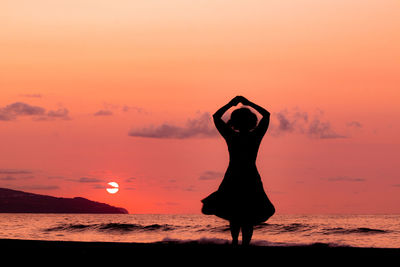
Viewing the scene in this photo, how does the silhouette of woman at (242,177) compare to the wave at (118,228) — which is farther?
the wave at (118,228)

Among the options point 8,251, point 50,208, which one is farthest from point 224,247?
point 50,208

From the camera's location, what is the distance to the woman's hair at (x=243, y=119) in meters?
7.23

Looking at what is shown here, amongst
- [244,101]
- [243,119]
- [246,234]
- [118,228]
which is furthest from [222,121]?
[118,228]

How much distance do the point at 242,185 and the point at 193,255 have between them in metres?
1.18

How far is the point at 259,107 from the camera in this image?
730 cm

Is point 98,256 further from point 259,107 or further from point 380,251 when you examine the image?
point 380,251

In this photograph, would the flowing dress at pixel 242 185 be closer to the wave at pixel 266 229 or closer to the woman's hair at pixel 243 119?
the woman's hair at pixel 243 119

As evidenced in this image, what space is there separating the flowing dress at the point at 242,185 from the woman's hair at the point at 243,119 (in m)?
0.08

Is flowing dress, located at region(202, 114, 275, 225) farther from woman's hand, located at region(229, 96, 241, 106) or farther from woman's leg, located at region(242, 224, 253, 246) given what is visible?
woman's hand, located at region(229, 96, 241, 106)

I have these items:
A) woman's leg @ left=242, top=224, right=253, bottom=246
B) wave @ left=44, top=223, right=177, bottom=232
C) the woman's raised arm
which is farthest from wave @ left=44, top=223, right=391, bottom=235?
the woman's raised arm

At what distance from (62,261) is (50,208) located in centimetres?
19574

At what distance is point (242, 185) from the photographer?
7.20 m

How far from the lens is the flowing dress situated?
7175 millimetres

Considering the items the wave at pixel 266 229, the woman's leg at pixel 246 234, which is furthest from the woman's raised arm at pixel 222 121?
the wave at pixel 266 229
